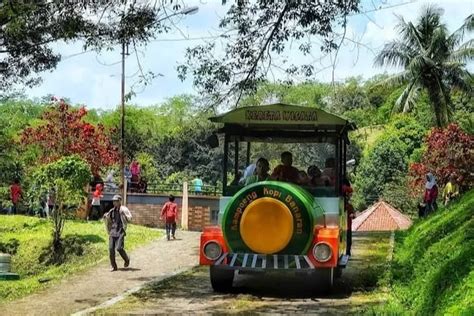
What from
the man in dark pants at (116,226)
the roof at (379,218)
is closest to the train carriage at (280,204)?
the man in dark pants at (116,226)

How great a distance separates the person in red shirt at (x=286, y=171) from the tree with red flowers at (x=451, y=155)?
743 inches

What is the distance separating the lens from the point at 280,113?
1107cm

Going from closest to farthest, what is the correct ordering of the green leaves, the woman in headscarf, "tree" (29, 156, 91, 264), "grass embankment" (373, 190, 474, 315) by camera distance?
"grass embankment" (373, 190, 474, 315) < "tree" (29, 156, 91, 264) < the green leaves < the woman in headscarf

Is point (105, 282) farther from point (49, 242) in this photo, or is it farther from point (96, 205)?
point (96, 205)

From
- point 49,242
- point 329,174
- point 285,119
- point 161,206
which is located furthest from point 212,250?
point 161,206

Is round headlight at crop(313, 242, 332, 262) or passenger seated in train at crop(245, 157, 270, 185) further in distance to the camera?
passenger seated in train at crop(245, 157, 270, 185)

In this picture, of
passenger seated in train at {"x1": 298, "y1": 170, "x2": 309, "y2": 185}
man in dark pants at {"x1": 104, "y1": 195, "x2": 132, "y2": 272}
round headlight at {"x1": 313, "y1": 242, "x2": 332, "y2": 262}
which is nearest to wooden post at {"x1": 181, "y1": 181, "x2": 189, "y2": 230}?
man in dark pants at {"x1": 104, "y1": 195, "x2": 132, "y2": 272}

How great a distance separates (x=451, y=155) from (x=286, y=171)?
20.5 metres

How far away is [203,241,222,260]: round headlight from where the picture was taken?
1075cm

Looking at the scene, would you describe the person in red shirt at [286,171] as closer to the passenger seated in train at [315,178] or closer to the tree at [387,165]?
the passenger seated in train at [315,178]

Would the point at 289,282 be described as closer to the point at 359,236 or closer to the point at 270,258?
the point at 270,258

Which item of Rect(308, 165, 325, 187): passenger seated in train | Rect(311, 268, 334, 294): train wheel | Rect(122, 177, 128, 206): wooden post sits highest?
Rect(122, 177, 128, 206): wooden post

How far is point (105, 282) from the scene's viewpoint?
13531 millimetres

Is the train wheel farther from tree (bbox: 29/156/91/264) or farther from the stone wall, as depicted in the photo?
the stone wall
